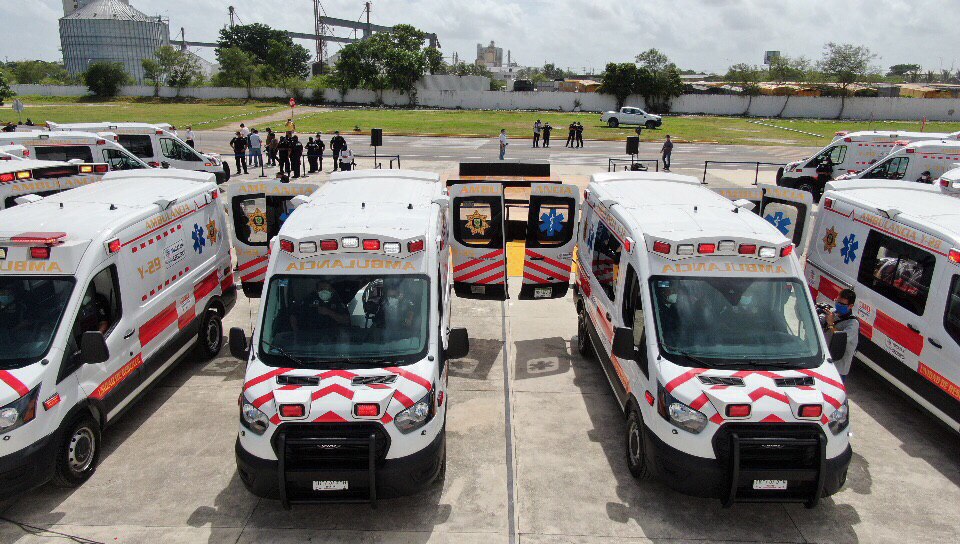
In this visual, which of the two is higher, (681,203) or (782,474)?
(681,203)

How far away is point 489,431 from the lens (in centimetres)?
780

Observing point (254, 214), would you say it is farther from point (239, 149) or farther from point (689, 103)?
point (689, 103)

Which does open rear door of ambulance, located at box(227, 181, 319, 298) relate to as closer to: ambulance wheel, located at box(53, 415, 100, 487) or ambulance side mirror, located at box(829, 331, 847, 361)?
ambulance wheel, located at box(53, 415, 100, 487)

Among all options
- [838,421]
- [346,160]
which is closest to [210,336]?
[838,421]

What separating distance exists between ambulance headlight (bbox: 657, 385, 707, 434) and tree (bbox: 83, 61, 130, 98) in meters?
94.9

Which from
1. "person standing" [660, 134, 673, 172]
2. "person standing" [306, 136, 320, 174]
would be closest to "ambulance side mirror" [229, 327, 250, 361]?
"person standing" [306, 136, 320, 174]

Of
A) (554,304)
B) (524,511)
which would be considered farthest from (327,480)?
(554,304)

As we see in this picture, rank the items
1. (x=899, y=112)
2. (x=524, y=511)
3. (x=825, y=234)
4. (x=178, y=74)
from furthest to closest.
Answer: (x=178, y=74) < (x=899, y=112) < (x=825, y=234) < (x=524, y=511)

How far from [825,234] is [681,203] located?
3125 millimetres

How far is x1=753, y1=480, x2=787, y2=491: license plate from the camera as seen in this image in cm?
580

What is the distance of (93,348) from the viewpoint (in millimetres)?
6273

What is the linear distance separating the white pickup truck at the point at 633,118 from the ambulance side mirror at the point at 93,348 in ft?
160

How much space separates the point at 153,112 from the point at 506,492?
64.0 metres

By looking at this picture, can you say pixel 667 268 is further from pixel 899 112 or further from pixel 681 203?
pixel 899 112
